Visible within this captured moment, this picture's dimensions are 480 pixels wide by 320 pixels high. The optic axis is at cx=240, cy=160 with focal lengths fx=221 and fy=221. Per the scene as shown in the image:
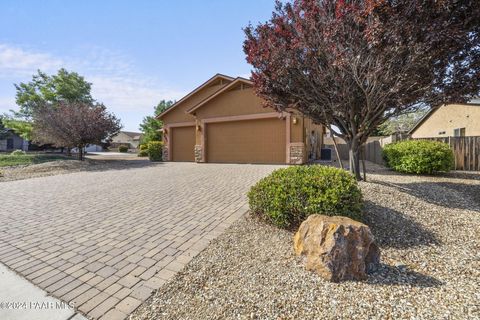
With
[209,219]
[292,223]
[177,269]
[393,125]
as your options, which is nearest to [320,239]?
[292,223]

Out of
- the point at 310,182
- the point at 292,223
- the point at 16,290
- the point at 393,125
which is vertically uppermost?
the point at 393,125

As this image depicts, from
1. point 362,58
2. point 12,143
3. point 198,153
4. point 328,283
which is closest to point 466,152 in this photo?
point 362,58

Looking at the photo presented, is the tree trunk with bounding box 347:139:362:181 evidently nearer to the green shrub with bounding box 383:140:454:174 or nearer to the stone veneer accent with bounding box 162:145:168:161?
the green shrub with bounding box 383:140:454:174

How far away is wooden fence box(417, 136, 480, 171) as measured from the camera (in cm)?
866

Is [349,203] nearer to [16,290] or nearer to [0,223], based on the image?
[16,290]

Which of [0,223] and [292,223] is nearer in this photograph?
[292,223]

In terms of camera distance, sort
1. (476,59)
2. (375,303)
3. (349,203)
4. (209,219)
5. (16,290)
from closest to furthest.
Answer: (375,303) < (16,290) < (349,203) < (209,219) < (476,59)

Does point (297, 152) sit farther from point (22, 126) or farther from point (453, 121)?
point (22, 126)

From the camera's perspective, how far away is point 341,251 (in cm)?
240

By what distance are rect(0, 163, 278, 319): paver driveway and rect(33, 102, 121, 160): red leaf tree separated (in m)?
8.95

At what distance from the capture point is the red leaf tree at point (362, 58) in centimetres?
386

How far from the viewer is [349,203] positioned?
334 centimetres

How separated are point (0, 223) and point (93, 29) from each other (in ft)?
24.5

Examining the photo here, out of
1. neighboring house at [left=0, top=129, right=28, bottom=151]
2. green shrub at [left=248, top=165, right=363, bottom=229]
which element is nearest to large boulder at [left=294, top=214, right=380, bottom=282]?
green shrub at [left=248, top=165, right=363, bottom=229]
